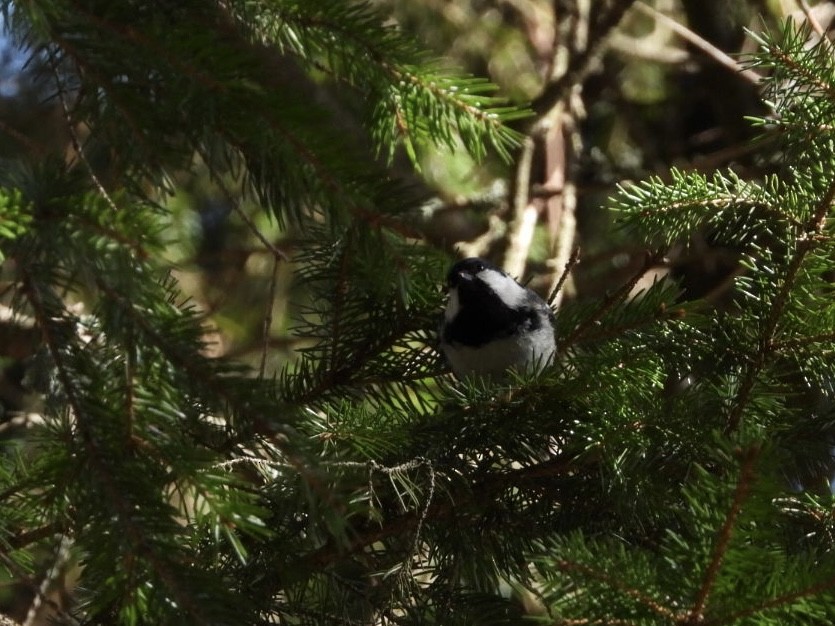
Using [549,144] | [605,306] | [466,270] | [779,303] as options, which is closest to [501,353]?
[466,270]

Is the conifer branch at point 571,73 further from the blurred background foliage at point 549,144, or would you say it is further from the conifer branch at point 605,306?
the conifer branch at point 605,306

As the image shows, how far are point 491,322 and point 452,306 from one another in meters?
0.29

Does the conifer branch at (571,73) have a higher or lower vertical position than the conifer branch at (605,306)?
higher

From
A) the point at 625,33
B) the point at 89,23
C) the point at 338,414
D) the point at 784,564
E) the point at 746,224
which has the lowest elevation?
the point at 784,564

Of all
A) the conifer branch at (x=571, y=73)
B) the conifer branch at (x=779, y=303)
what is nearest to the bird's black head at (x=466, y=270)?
the conifer branch at (x=571, y=73)

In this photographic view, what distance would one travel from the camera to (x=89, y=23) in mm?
1319

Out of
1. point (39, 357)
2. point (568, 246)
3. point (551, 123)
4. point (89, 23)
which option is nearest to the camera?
point (39, 357)

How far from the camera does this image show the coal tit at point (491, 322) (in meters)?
2.16

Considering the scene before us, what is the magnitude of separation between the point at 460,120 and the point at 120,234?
71cm

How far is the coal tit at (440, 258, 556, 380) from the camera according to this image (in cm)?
216

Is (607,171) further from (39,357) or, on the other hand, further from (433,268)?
(39,357)

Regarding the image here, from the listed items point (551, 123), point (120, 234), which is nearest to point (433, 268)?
point (120, 234)

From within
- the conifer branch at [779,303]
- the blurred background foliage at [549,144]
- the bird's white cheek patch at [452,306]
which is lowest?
the conifer branch at [779,303]

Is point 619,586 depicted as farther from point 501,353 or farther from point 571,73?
point 571,73
